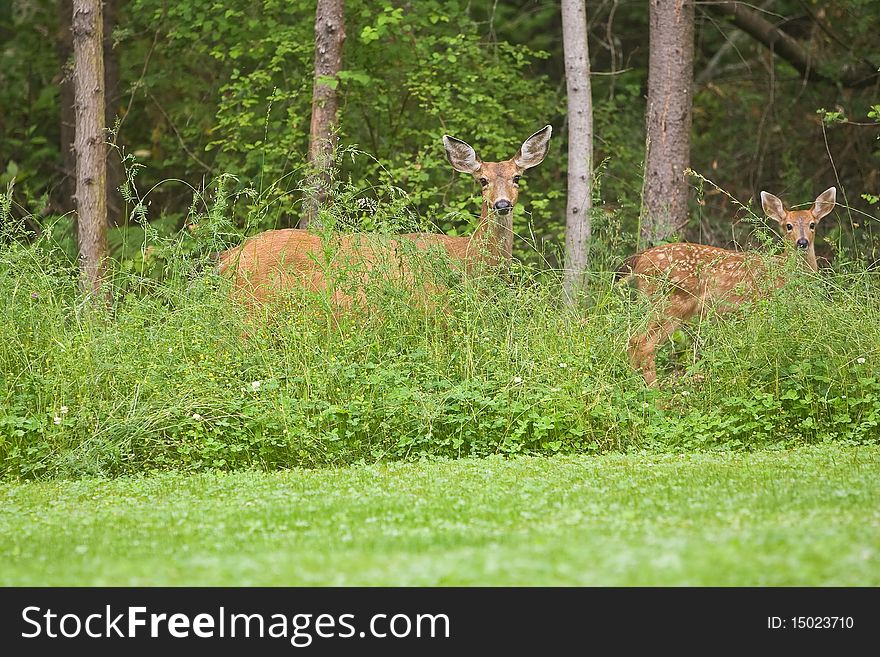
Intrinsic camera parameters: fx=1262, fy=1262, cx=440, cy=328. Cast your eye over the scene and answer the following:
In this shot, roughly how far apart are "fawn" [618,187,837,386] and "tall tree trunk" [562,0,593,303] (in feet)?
2.81

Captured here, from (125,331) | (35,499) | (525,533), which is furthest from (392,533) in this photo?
(125,331)

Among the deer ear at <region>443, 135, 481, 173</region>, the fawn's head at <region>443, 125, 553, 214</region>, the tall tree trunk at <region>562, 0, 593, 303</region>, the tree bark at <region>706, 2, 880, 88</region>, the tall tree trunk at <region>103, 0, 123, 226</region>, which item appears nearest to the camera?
the fawn's head at <region>443, 125, 553, 214</region>

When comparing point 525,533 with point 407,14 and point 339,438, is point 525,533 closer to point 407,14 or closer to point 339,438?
point 339,438

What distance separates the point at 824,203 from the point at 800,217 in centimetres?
29

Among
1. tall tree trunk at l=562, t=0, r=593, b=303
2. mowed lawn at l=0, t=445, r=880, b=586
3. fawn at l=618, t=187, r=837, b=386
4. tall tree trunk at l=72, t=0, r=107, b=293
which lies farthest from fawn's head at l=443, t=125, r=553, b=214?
mowed lawn at l=0, t=445, r=880, b=586

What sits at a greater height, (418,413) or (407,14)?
(407,14)

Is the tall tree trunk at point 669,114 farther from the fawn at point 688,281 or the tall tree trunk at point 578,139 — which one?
the fawn at point 688,281

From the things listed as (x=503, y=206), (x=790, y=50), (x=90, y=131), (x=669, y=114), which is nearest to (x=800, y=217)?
(x=669, y=114)

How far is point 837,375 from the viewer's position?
26.3 ft

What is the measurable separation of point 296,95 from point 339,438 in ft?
21.9

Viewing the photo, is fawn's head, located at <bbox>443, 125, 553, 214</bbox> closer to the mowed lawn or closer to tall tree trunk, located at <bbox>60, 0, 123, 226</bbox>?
the mowed lawn

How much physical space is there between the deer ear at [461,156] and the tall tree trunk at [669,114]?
1728 mm

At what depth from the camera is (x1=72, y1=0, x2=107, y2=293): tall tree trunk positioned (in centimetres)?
1089

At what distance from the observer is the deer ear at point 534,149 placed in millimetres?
10633
